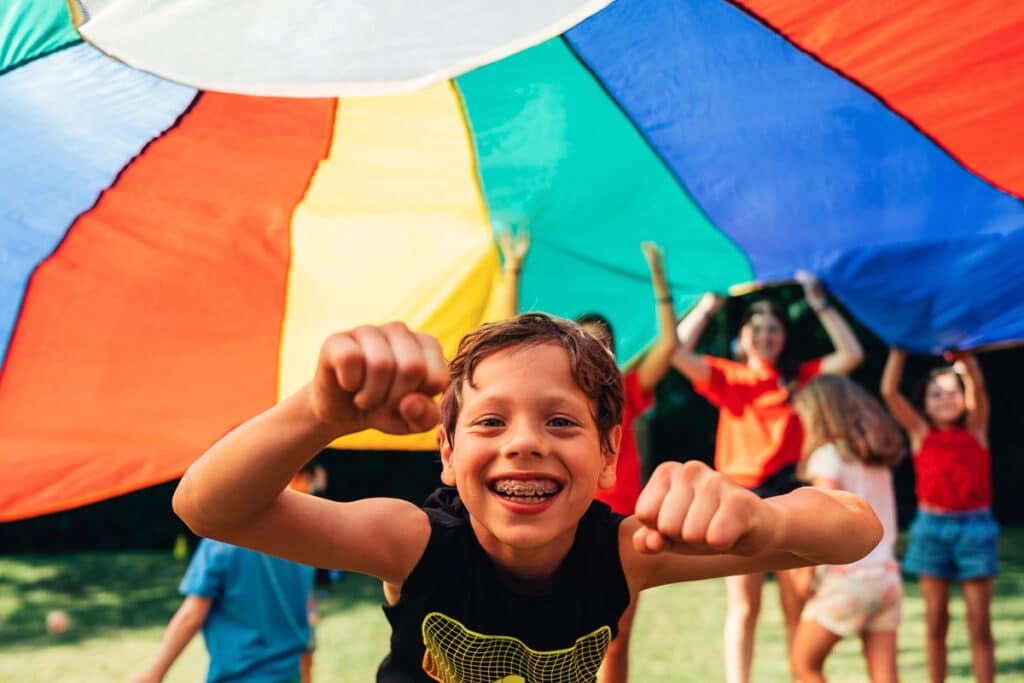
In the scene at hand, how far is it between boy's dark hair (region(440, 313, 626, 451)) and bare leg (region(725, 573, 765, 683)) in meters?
2.62

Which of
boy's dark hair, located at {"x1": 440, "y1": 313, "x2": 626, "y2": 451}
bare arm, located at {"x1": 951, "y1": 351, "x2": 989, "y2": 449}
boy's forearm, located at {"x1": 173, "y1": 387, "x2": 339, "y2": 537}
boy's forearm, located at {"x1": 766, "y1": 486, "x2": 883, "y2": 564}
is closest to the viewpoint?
boy's forearm, located at {"x1": 173, "y1": 387, "x2": 339, "y2": 537}

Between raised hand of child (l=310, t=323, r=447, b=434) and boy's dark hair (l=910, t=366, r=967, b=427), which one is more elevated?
raised hand of child (l=310, t=323, r=447, b=434)

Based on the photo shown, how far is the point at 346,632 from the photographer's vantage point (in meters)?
6.13

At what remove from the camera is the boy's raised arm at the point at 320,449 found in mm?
1212

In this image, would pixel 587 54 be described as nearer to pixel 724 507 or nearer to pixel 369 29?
pixel 369 29

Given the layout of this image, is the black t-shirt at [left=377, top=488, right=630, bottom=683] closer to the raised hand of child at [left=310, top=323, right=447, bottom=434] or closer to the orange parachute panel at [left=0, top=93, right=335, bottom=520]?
the raised hand of child at [left=310, top=323, right=447, bottom=434]

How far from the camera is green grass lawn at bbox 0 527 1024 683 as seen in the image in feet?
16.8

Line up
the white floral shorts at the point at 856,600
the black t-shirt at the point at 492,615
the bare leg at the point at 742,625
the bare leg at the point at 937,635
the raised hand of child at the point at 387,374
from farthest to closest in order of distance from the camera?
the bare leg at the point at 937,635 → the bare leg at the point at 742,625 → the white floral shorts at the point at 856,600 → the black t-shirt at the point at 492,615 → the raised hand of child at the point at 387,374

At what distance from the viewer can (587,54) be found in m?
3.36

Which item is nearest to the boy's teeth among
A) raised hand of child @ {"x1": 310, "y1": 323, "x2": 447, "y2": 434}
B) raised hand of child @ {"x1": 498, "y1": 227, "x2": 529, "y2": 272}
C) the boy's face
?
the boy's face

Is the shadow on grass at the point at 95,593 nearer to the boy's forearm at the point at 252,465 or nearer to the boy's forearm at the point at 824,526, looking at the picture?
the boy's forearm at the point at 252,465

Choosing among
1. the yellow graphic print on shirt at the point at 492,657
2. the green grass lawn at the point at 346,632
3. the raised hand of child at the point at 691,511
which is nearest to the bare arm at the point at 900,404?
the green grass lawn at the point at 346,632

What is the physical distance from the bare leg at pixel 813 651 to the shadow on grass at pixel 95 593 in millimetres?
3505

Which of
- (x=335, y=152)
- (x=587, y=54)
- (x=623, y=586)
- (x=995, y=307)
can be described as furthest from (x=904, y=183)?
(x=623, y=586)
